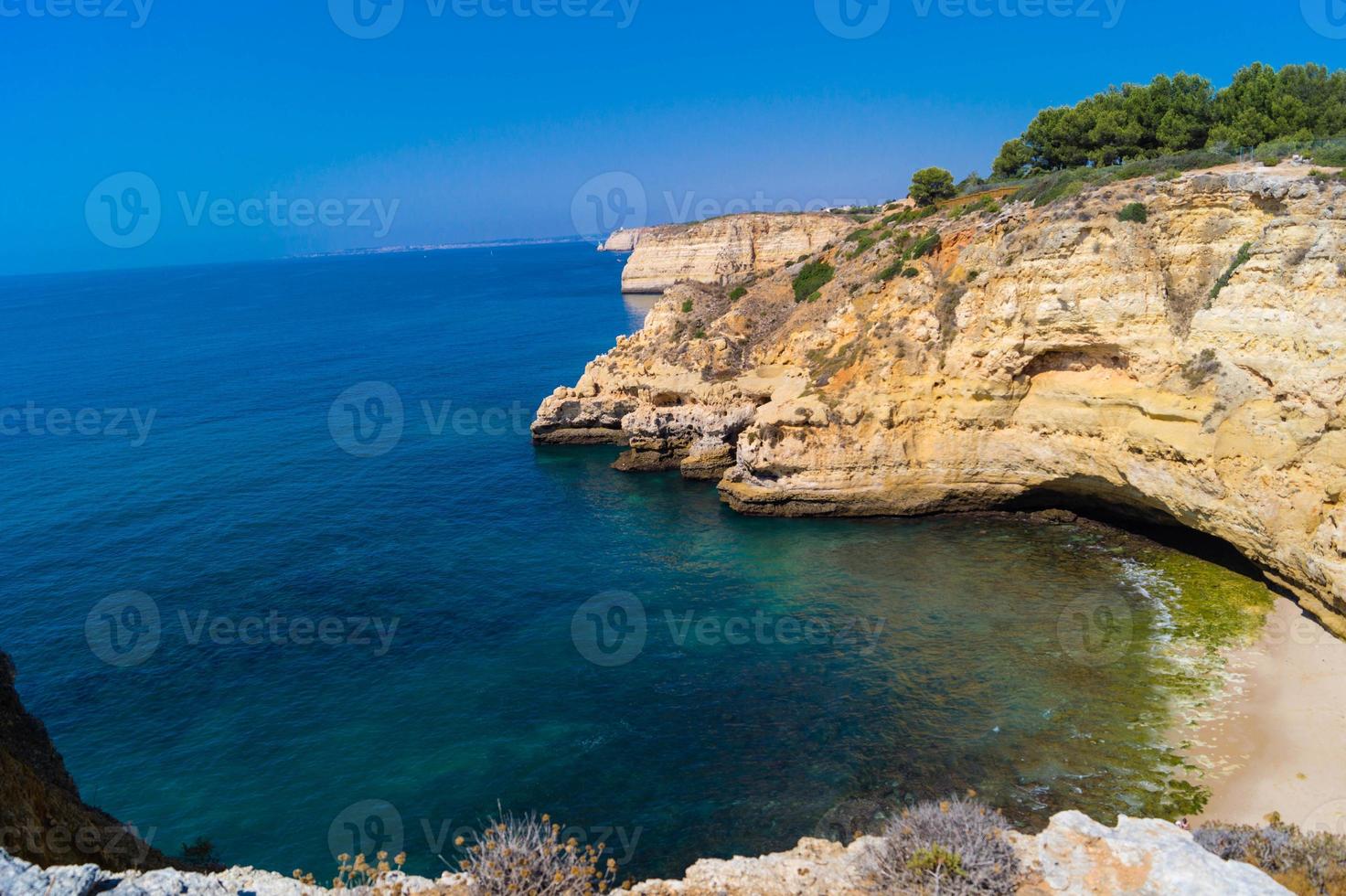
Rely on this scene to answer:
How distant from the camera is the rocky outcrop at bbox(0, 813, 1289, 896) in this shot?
9398mm

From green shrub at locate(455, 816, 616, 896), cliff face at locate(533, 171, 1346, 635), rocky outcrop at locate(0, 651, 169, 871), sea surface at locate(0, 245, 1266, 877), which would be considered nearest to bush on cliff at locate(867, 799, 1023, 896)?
green shrub at locate(455, 816, 616, 896)

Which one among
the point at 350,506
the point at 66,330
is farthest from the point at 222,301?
the point at 350,506

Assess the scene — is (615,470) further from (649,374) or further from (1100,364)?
(1100,364)

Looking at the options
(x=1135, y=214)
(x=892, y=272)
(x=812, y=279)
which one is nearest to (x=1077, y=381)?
(x=1135, y=214)

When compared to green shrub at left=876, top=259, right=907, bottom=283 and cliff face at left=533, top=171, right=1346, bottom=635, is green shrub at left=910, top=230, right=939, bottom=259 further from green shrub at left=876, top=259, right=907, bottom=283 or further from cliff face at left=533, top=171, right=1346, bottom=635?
green shrub at left=876, top=259, right=907, bottom=283

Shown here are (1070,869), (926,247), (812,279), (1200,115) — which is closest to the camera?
(1070,869)

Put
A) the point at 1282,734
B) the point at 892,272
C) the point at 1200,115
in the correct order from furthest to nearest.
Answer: the point at 1200,115, the point at 892,272, the point at 1282,734

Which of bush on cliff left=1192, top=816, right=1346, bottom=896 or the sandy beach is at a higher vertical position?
bush on cliff left=1192, top=816, right=1346, bottom=896

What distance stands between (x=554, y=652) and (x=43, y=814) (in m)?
14.4

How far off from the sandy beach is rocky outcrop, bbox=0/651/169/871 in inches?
798

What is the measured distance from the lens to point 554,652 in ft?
81.2

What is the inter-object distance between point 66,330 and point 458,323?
56.1 m

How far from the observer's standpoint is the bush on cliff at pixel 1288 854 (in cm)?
1065

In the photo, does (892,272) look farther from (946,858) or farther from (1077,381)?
(946,858)
